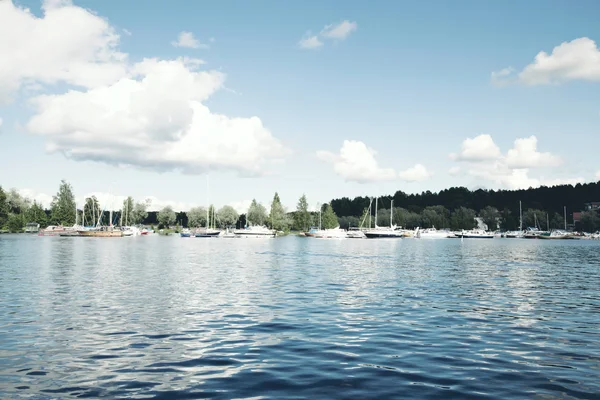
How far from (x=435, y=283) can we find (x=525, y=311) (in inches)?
605

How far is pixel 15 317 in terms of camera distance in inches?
1028

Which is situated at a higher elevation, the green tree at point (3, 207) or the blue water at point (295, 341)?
the green tree at point (3, 207)

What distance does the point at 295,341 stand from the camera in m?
21.3

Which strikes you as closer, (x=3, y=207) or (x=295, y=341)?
(x=295, y=341)

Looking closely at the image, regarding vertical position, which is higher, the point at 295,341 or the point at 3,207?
the point at 3,207

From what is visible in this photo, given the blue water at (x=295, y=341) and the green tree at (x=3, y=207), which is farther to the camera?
the green tree at (x=3, y=207)

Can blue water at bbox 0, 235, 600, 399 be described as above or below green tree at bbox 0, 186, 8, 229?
below

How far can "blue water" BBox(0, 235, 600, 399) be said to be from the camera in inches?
590

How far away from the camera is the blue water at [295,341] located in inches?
590

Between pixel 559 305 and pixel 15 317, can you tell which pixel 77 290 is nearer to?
pixel 15 317

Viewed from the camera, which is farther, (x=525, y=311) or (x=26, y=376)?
(x=525, y=311)

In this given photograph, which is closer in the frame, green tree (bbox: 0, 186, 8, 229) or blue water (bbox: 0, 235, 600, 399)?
blue water (bbox: 0, 235, 600, 399)

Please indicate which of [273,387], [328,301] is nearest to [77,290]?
[328,301]

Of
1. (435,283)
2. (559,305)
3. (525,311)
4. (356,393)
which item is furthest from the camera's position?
(435,283)
